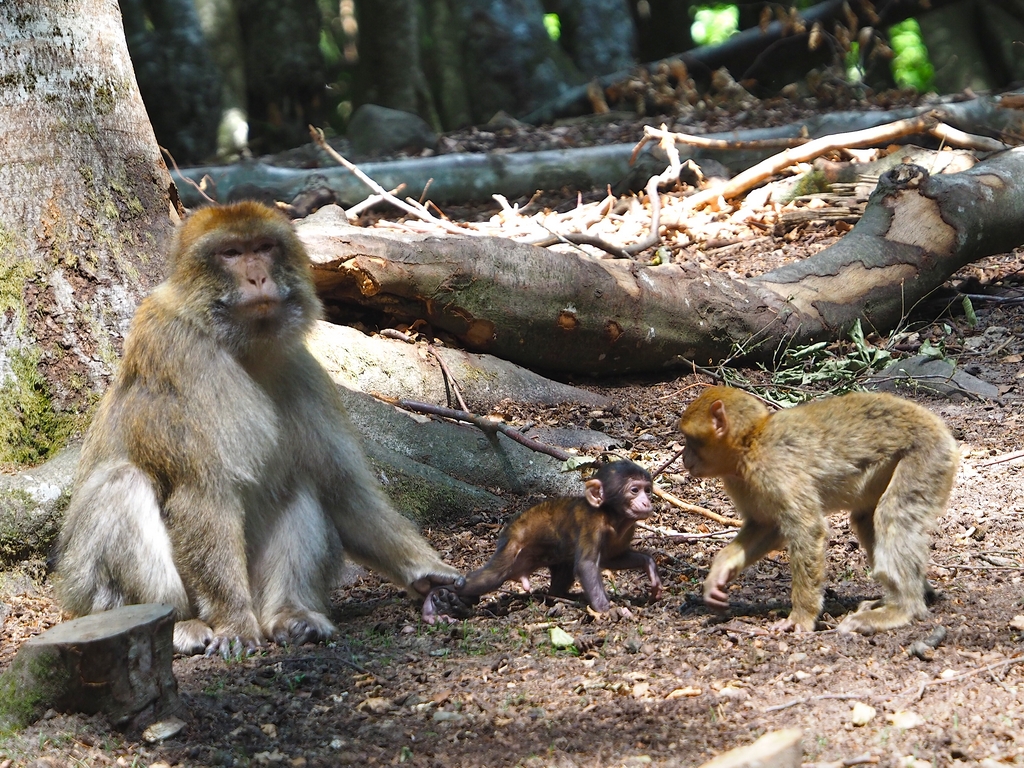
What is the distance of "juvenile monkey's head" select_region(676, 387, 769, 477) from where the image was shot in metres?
4.18

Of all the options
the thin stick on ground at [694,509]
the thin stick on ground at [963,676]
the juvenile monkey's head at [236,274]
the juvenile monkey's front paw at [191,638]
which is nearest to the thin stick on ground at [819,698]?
the thin stick on ground at [963,676]

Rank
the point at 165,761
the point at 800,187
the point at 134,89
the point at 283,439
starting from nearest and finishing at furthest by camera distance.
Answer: the point at 165,761
the point at 283,439
the point at 134,89
the point at 800,187

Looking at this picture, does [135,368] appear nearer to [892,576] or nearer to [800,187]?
[892,576]

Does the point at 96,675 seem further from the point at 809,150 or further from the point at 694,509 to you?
the point at 809,150

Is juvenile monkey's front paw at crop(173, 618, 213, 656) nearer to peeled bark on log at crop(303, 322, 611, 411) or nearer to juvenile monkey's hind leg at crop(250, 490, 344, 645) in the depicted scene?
juvenile monkey's hind leg at crop(250, 490, 344, 645)

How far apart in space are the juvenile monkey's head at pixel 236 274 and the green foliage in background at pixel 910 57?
2269 centimetres

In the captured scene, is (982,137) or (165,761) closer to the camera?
(165,761)

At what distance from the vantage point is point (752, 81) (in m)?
16.7

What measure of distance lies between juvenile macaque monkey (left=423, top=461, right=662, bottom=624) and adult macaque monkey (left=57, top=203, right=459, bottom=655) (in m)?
0.76

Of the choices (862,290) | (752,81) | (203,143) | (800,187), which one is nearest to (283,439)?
(862,290)

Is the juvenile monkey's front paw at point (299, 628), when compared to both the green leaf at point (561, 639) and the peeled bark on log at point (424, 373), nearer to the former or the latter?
the green leaf at point (561, 639)

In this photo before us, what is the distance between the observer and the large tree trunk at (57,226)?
5.18 meters

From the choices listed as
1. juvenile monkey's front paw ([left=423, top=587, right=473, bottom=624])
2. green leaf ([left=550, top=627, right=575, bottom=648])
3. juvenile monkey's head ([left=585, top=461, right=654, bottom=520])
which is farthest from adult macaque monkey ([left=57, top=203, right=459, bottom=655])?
juvenile monkey's head ([left=585, top=461, right=654, bottom=520])

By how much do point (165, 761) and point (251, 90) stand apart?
17296 millimetres
